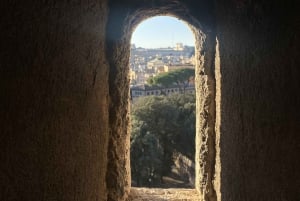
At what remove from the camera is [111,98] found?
448 centimetres

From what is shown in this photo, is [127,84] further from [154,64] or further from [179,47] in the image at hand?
[179,47]

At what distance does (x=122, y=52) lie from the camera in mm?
4672

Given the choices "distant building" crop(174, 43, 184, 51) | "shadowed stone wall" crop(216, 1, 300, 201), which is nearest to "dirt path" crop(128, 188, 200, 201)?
"shadowed stone wall" crop(216, 1, 300, 201)

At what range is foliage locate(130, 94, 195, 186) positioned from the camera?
1193 centimetres

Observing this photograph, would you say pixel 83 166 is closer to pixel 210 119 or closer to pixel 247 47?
pixel 247 47

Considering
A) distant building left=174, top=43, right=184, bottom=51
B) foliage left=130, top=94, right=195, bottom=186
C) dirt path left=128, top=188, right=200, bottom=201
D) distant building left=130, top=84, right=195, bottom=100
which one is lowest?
dirt path left=128, top=188, right=200, bottom=201

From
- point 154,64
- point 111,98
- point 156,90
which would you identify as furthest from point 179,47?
point 111,98

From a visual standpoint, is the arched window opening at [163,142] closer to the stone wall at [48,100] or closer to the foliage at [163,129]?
the foliage at [163,129]

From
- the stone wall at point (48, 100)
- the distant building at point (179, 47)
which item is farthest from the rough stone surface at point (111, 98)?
the distant building at point (179, 47)

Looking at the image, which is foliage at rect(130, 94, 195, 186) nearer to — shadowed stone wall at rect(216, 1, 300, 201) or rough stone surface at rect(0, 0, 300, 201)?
rough stone surface at rect(0, 0, 300, 201)

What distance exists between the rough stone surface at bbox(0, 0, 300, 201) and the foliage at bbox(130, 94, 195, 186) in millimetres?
7277

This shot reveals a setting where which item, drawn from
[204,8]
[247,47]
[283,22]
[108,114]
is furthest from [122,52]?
[283,22]

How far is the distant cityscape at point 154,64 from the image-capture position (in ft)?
60.2

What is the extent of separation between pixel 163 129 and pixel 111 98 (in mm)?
8492
